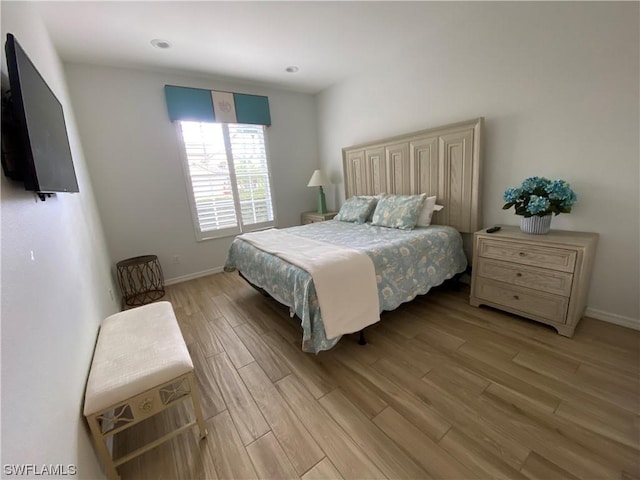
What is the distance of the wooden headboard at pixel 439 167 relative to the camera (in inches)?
99.8

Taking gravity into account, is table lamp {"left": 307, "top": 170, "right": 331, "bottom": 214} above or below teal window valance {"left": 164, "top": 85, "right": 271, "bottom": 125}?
below

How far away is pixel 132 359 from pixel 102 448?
0.34 metres

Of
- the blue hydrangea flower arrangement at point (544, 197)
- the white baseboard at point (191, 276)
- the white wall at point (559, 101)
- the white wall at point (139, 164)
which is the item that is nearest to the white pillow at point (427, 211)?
the white wall at point (559, 101)

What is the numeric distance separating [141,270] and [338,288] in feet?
8.94

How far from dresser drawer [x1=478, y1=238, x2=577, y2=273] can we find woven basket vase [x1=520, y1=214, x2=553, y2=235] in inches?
7.3

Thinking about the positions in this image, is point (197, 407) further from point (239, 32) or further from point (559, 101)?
point (559, 101)

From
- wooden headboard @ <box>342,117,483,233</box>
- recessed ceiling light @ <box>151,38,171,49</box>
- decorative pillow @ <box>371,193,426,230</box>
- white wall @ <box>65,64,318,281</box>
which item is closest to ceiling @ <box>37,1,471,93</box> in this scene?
recessed ceiling light @ <box>151,38,171,49</box>

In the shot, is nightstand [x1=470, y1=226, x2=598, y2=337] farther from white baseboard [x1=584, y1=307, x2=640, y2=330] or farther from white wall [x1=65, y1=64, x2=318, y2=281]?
white wall [x1=65, y1=64, x2=318, y2=281]

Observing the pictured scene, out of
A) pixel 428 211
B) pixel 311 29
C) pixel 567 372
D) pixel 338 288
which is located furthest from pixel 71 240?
pixel 567 372

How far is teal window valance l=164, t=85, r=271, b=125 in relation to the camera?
10.6ft

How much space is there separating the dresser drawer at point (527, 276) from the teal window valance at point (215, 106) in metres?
3.47

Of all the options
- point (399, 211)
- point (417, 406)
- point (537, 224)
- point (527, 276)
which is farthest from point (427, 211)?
point (417, 406)

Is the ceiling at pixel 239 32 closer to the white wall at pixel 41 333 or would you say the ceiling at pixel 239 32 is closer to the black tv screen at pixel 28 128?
the white wall at pixel 41 333

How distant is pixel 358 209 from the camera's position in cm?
331
